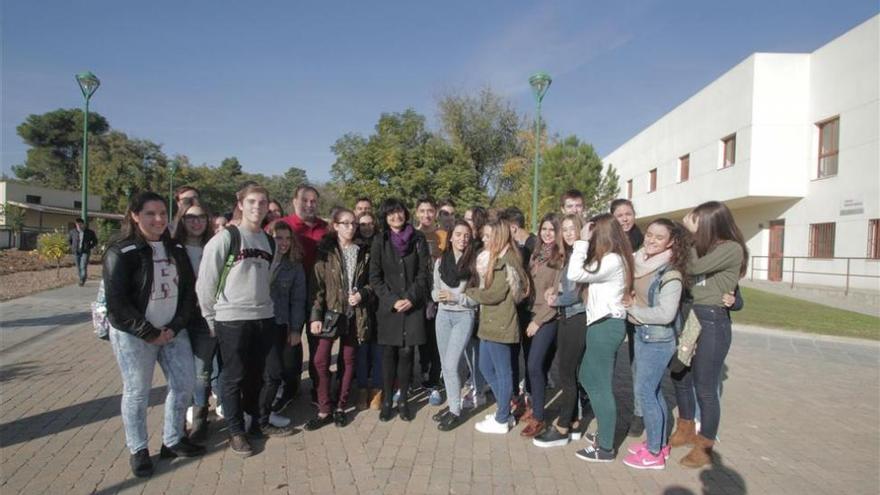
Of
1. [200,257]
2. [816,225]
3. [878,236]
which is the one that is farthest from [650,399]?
[816,225]

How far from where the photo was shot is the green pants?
360 cm

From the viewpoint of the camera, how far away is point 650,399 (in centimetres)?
358

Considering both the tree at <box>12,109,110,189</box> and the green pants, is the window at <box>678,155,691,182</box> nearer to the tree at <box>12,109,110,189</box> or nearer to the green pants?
the green pants

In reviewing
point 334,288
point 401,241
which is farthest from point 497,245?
point 334,288

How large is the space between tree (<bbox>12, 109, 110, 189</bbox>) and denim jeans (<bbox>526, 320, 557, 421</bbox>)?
69.9 metres

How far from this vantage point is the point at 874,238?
15.4 m

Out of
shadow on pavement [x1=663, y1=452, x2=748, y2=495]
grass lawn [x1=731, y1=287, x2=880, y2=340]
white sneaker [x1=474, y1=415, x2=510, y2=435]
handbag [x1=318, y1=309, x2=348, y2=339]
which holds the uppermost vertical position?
handbag [x1=318, y1=309, x2=348, y2=339]

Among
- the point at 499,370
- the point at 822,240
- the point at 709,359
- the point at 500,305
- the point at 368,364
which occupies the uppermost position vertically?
the point at 822,240

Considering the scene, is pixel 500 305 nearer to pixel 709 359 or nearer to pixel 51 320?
pixel 709 359

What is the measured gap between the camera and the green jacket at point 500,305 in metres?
4.05

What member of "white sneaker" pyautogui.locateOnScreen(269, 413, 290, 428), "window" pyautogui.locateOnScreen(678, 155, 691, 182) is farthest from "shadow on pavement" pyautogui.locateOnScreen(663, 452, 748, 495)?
"window" pyautogui.locateOnScreen(678, 155, 691, 182)

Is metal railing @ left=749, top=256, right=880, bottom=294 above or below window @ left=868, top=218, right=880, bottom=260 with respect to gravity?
below

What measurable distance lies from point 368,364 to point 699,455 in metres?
2.89

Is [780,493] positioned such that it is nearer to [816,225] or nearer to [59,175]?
[816,225]
